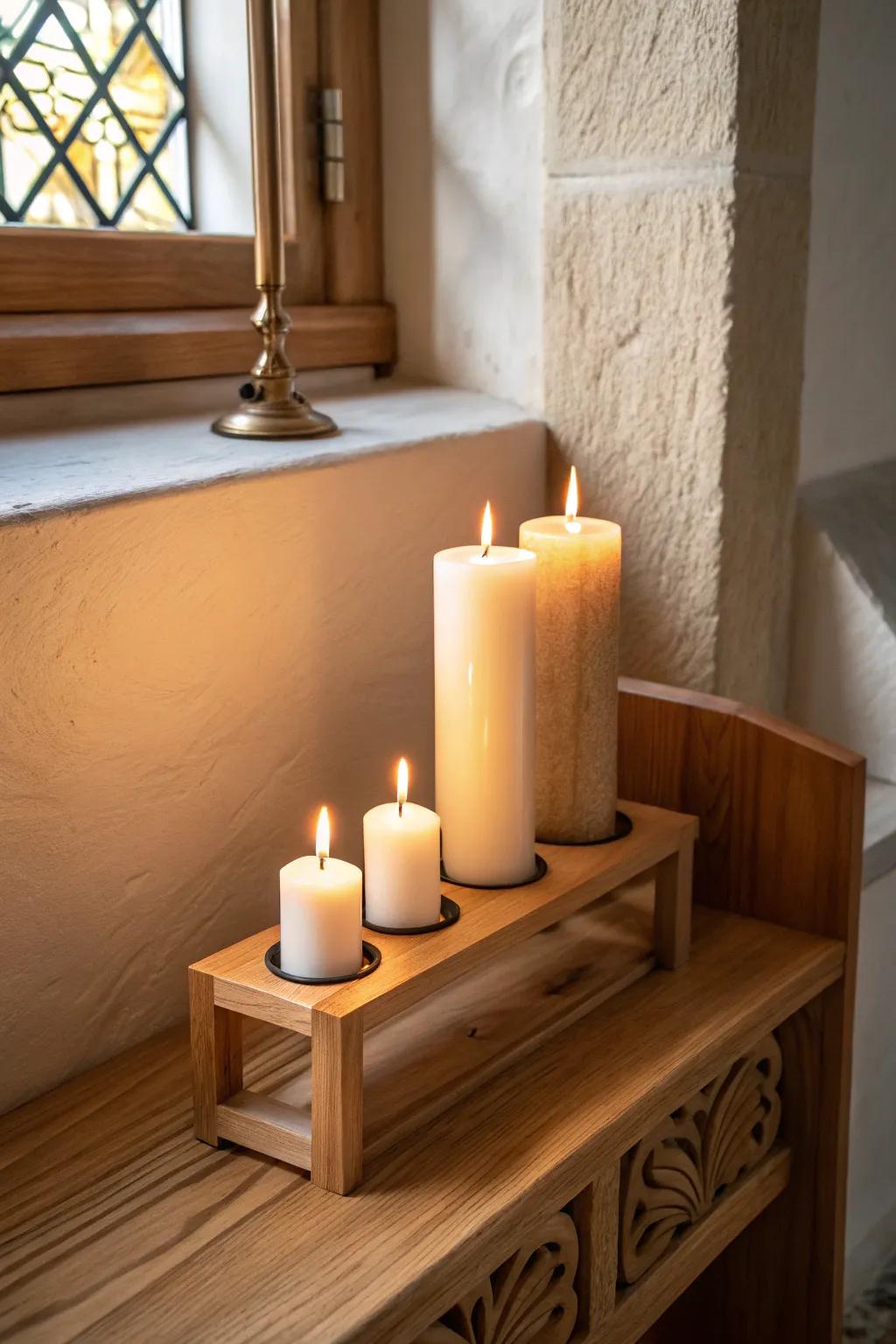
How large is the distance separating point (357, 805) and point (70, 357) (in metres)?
0.41

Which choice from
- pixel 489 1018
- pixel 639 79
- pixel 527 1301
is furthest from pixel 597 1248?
pixel 639 79

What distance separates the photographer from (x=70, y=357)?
1.10 m

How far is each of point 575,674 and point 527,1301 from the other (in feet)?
1.28

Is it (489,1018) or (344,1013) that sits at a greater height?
(344,1013)

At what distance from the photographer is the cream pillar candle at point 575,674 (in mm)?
955

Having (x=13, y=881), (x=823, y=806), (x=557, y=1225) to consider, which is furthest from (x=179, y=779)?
(x=823, y=806)

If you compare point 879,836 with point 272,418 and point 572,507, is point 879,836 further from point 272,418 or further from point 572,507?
point 272,418

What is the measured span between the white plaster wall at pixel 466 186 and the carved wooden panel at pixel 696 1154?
0.62 metres

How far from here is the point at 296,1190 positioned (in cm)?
76

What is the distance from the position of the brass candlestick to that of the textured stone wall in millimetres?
261

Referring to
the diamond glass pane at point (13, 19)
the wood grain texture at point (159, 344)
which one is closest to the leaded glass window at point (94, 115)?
the diamond glass pane at point (13, 19)

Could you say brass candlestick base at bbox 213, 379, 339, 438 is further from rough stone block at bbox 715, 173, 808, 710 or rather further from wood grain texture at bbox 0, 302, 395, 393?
rough stone block at bbox 715, 173, 808, 710

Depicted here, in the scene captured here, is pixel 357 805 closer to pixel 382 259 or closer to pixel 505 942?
pixel 505 942

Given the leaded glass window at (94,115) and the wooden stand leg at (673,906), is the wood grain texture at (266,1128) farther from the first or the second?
the leaded glass window at (94,115)
